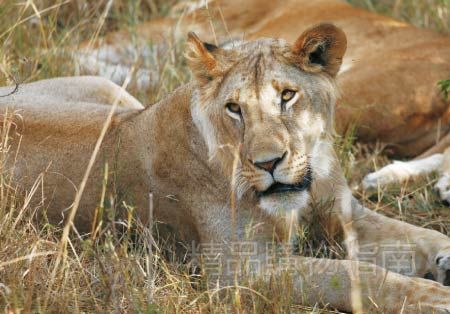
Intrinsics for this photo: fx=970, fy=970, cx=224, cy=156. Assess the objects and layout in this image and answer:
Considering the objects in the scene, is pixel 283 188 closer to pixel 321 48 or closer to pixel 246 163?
pixel 246 163

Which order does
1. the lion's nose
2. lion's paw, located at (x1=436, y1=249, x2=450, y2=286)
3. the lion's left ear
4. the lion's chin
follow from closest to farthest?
1. the lion's nose
2. the lion's chin
3. the lion's left ear
4. lion's paw, located at (x1=436, y1=249, x2=450, y2=286)

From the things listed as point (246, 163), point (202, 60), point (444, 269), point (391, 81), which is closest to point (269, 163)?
point (246, 163)

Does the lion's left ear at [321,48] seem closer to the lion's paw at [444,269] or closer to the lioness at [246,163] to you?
the lioness at [246,163]

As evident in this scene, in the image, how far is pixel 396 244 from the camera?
3654 millimetres

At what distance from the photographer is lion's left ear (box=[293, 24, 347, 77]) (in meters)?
3.26

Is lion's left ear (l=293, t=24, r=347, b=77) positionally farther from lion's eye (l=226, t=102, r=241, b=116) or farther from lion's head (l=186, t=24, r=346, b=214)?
lion's eye (l=226, t=102, r=241, b=116)

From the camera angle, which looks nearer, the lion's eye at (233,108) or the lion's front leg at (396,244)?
the lion's eye at (233,108)

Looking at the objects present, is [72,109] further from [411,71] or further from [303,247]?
[411,71]

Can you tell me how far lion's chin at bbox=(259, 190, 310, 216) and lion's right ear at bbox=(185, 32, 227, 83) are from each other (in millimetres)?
488

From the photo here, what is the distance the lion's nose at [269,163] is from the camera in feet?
9.92

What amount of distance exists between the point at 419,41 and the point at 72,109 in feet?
7.31

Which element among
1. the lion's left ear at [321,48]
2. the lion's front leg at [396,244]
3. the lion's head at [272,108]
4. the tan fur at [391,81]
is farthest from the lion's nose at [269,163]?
the tan fur at [391,81]

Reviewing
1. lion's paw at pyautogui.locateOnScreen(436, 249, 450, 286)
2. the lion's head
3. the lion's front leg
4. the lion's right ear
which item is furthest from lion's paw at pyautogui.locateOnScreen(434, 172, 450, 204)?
the lion's right ear

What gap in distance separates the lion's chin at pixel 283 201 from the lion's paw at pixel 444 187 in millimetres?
1345
